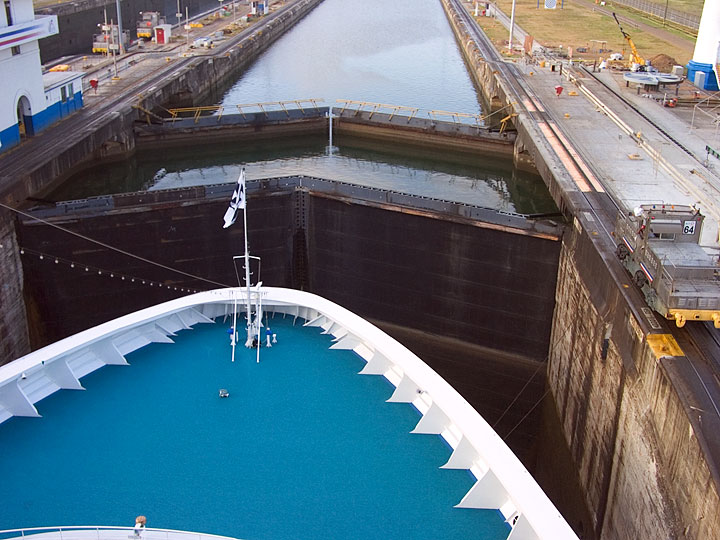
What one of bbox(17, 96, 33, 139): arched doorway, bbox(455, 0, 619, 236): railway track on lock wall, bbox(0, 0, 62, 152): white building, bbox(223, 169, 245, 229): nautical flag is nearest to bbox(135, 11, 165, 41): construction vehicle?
bbox(455, 0, 619, 236): railway track on lock wall

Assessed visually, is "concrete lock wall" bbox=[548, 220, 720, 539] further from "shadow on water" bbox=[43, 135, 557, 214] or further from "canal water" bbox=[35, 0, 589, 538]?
"shadow on water" bbox=[43, 135, 557, 214]

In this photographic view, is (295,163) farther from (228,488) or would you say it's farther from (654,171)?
(228,488)

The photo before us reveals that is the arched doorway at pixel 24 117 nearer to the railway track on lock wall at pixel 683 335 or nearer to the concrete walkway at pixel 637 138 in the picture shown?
the railway track on lock wall at pixel 683 335

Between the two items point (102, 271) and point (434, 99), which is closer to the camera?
point (102, 271)

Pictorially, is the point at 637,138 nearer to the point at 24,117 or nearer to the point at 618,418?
the point at 618,418

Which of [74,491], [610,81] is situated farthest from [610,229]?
[610,81]

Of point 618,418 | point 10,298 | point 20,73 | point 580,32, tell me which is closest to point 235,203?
point 618,418
